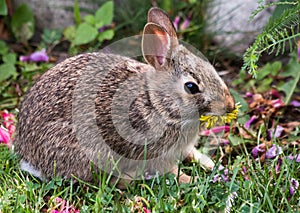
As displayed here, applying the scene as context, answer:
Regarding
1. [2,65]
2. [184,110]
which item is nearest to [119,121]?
[184,110]

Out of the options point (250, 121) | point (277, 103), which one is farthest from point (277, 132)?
point (277, 103)

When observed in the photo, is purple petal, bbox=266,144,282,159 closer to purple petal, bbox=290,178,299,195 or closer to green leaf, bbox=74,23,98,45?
purple petal, bbox=290,178,299,195

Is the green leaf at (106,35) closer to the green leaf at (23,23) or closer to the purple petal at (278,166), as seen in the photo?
the green leaf at (23,23)

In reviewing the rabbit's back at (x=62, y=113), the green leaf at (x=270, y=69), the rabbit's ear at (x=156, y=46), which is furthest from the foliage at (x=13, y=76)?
the green leaf at (x=270, y=69)

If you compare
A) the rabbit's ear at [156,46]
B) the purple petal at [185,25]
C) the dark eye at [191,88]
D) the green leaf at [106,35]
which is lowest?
the green leaf at [106,35]

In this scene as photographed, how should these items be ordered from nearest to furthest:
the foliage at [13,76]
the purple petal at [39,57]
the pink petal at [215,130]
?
the pink petal at [215,130] → the foliage at [13,76] → the purple petal at [39,57]

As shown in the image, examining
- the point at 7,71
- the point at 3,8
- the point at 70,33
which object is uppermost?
the point at 3,8

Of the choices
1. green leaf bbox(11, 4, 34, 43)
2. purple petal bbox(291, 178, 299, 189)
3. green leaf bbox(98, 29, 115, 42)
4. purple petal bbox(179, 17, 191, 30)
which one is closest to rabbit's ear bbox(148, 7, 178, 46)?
purple petal bbox(291, 178, 299, 189)

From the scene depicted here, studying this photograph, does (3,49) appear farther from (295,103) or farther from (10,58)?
(295,103)
